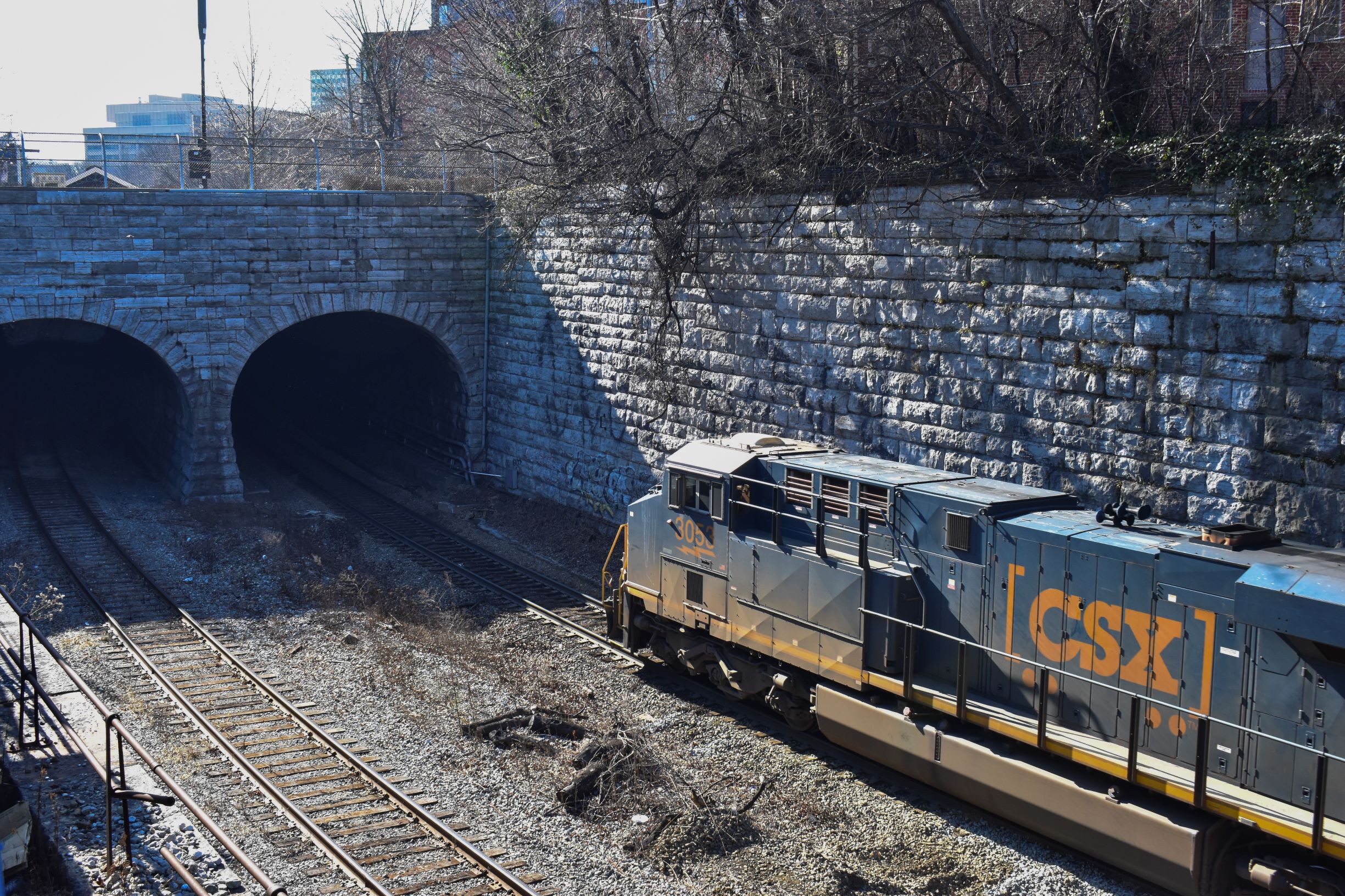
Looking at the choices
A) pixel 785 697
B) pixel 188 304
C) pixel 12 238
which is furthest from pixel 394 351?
pixel 785 697

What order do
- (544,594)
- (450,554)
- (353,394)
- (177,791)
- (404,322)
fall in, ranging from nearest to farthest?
(177,791) < (544,594) < (450,554) < (404,322) < (353,394)

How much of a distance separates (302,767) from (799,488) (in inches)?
237

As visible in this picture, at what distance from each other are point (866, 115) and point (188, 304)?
15.1m

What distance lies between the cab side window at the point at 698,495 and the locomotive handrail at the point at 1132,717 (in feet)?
7.84

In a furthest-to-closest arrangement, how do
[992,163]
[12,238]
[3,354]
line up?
[3,354] < [12,238] < [992,163]

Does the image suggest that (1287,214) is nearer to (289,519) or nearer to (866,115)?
(866,115)

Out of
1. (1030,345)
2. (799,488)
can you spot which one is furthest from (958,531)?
(1030,345)

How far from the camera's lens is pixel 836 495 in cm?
1162

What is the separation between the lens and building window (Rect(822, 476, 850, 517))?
11484 millimetres

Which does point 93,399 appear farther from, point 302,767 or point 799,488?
point 799,488

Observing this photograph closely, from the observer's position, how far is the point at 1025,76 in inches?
596

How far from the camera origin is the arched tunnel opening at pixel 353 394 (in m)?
27.2

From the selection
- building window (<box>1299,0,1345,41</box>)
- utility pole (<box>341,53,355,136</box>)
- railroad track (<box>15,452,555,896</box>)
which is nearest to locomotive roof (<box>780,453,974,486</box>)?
railroad track (<box>15,452,555,896</box>)

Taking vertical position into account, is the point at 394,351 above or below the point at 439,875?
above
